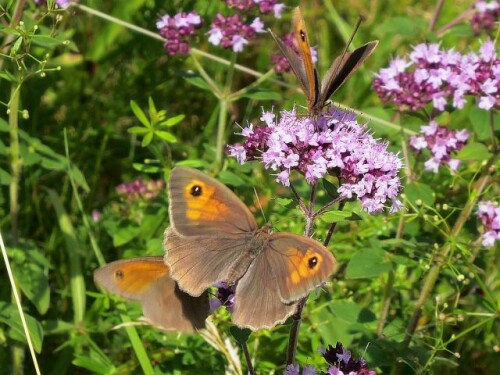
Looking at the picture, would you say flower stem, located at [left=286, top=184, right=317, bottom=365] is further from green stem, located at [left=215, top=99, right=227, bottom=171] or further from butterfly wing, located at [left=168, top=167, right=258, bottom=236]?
green stem, located at [left=215, top=99, right=227, bottom=171]

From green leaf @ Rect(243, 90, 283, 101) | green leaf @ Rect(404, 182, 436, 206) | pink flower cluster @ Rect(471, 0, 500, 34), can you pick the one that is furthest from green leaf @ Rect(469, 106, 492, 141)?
pink flower cluster @ Rect(471, 0, 500, 34)

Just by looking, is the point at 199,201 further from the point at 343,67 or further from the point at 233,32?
the point at 233,32

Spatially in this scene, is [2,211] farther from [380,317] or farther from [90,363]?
[380,317]

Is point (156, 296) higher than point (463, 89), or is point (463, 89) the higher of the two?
point (463, 89)

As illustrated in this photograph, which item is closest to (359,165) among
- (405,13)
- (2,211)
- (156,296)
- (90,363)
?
(156,296)

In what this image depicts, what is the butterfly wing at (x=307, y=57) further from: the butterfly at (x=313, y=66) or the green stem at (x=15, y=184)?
the green stem at (x=15, y=184)

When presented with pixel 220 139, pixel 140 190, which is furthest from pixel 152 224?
pixel 220 139

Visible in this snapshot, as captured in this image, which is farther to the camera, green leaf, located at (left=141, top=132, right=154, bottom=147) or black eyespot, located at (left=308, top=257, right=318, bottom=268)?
green leaf, located at (left=141, top=132, right=154, bottom=147)

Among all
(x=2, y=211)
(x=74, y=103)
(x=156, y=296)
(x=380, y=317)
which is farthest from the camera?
(x=74, y=103)
